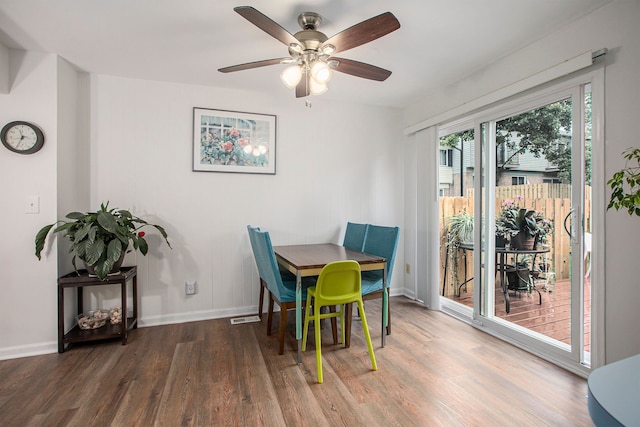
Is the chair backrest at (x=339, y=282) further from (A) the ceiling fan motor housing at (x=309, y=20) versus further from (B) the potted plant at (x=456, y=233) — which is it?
(B) the potted plant at (x=456, y=233)

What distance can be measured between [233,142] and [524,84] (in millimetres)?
2597

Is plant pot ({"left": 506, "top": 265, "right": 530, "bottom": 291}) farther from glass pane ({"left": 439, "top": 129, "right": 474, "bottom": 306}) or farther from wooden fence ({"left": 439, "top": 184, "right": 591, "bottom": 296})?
glass pane ({"left": 439, "top": 129, "right": 474, "bottom": 306})

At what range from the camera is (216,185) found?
10.7ft

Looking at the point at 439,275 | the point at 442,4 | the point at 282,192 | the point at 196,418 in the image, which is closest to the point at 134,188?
the point at 282,192

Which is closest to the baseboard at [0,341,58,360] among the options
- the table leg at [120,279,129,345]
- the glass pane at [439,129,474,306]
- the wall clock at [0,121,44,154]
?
the table leg at [120,279,129,345]

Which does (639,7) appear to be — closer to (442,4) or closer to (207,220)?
(442,4)

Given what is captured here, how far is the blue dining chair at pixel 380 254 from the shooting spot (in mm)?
2588

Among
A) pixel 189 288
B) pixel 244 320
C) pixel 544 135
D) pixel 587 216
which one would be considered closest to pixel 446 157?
pixel 544 135

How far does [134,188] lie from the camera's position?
9.87 ft

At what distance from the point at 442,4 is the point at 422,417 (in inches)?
93.1

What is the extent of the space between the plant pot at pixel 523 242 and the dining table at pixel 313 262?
45.8 inches

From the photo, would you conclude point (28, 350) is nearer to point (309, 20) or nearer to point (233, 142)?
point (233, 142)

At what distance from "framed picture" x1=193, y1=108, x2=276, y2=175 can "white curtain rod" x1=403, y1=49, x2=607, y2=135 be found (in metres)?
1.76

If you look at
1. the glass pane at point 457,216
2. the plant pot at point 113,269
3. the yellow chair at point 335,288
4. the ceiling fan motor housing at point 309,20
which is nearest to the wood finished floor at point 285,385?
the yellow chair at point 335,288
